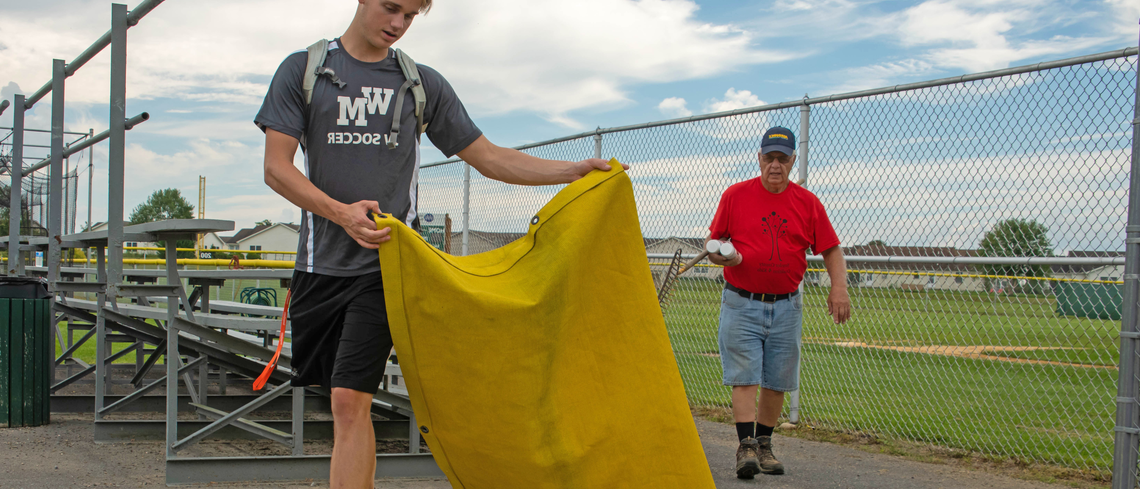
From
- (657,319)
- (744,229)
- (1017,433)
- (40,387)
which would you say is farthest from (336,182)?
(1017,433)

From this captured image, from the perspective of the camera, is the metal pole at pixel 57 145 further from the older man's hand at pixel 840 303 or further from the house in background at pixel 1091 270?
the house in background at pixel 1091 270

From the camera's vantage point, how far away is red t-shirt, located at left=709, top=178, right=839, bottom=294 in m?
4.52

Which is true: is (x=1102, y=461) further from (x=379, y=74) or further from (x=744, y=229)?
(x=379, y=74)

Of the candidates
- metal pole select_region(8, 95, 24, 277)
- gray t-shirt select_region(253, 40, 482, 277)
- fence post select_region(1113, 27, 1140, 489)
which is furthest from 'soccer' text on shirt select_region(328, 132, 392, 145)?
metal pole select_region(8, 95, 24, 277)

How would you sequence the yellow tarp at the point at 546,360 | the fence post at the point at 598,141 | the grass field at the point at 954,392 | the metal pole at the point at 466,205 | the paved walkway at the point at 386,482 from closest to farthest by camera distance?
the yellow tarp at the point at 546,360, the paved walkway at the point at 386,482, the grass field at the point at 954,392, the fence post at the point at 598,141, the metal pole at the point at 466,205

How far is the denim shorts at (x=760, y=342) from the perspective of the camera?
4523mm

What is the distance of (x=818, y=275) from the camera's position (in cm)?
709

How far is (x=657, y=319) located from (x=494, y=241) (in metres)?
7.33

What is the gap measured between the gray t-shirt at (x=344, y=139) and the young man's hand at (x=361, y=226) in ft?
0.69

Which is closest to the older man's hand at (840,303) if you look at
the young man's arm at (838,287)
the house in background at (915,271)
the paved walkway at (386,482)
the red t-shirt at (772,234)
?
the young man's arm at (838,287)

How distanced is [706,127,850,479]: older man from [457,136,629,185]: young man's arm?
6.49ft

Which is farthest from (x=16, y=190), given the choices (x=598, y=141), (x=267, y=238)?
(x=267, y=238)

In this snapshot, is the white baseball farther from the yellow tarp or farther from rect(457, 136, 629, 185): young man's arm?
the yellow tarp

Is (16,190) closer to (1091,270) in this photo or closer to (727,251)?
(727,251)
